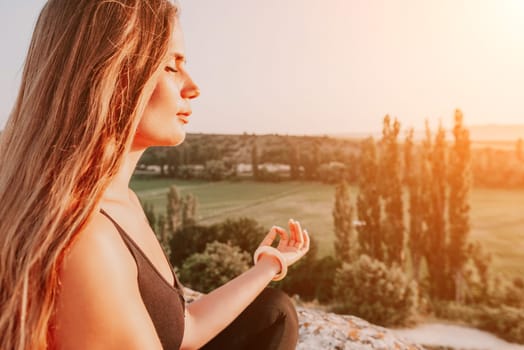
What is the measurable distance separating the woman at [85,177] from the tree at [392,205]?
43.6 feet

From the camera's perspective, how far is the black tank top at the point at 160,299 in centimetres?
123

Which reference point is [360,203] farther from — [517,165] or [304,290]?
[517,165]

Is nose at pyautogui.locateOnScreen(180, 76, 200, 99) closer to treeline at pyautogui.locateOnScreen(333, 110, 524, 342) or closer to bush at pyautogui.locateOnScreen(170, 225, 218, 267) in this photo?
treeline at pyautogui.locateOnScreen(333, 110, 524, 342)

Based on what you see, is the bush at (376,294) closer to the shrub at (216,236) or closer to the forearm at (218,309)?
the shrub at (216,236)

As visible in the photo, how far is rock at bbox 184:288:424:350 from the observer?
2.34 m

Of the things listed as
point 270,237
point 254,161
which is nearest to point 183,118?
point 270,237

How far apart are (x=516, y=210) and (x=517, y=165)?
1.43m

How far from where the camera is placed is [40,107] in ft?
3.96

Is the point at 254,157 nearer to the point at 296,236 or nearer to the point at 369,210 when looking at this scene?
the point at 369,210

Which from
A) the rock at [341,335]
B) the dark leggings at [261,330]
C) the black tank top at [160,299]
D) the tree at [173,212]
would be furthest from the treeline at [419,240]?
the black tank top at [160,299]

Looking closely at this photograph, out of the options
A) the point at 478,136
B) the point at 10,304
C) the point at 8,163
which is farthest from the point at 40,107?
the point at 478,136

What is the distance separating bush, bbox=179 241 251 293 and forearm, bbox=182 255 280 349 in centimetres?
1163

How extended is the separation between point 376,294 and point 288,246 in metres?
11.1

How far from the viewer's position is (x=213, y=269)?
13.4 m
